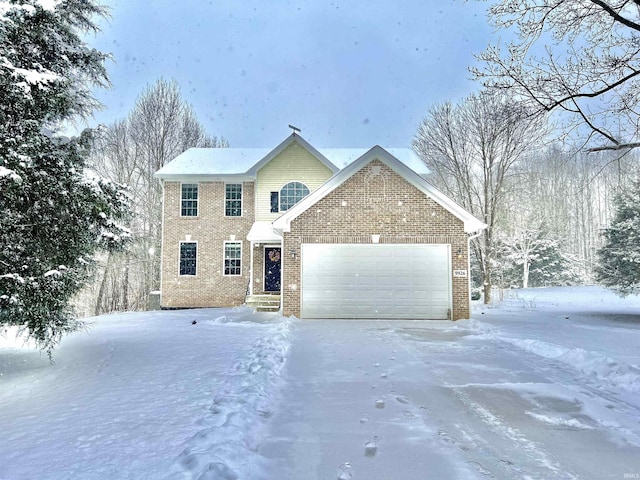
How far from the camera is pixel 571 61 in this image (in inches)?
267

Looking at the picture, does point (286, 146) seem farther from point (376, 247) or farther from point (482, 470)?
point (482, 470)

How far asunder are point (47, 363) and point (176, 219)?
12.4 m

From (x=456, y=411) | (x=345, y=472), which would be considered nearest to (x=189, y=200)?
A: (x=456, y=411)

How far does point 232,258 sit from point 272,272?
208 cm

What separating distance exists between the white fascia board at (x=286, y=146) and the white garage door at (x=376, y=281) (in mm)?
6262

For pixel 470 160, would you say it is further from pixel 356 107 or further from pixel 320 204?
pixel 356 107

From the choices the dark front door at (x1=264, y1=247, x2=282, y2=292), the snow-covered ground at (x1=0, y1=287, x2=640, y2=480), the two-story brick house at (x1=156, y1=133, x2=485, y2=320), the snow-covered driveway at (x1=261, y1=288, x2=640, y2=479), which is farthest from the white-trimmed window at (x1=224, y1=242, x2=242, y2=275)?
the snow-covered driveway at (x1=261, y1=288, x2=640, y2=479)

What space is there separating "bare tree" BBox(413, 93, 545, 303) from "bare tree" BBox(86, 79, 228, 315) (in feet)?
53.3

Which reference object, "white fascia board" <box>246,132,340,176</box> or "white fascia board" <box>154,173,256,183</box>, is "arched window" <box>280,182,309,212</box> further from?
"white fascia board" <box>154,173,256,183</box>

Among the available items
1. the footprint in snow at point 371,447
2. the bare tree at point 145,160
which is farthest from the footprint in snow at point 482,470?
the bare tree at point 145,160

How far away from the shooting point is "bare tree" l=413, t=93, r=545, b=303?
18.0 metres

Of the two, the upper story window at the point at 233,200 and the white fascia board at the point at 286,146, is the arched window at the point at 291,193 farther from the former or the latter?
the upper story window at the point at 233,200

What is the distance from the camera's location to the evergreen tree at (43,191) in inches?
225

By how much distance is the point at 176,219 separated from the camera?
728 inches
